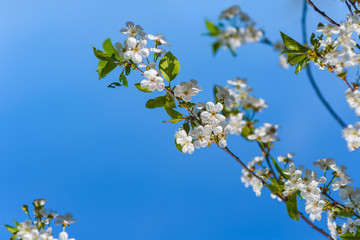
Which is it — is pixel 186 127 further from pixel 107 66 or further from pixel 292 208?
pixel 292 208

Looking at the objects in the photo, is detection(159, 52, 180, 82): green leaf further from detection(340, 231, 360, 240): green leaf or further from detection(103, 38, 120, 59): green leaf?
detection(340, 231, 360, 240): green leaf

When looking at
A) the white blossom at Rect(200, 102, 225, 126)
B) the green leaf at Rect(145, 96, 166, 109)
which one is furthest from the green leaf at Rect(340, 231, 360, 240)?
the green leaf at Rect(145, 96, 166, 109)

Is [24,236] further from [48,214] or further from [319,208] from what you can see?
[319,208]

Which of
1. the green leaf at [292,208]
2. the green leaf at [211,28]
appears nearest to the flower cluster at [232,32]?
the green leaf at [211,28]

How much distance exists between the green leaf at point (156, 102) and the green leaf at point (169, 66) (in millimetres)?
139

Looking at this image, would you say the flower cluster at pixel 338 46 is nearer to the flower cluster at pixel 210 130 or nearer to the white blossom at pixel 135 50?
the flower cluster at pixel 210 130

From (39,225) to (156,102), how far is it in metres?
1.04

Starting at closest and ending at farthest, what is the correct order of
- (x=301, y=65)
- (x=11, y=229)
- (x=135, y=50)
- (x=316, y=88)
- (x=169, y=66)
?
1. (x=11, y=229)
2. (x=135, y=50)
3. (x=169, y=66)
4. (x=301, y=65)
5. (x=316, y=88)

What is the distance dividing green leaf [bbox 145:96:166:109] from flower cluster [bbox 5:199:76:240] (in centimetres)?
86

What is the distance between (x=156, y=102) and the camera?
7.36 feet

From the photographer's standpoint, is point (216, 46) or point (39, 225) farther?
point (216, 46)

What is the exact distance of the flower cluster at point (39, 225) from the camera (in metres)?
1.76

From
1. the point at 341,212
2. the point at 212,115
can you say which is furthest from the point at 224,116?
the point at 341,212

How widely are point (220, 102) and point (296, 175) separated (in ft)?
2.48
